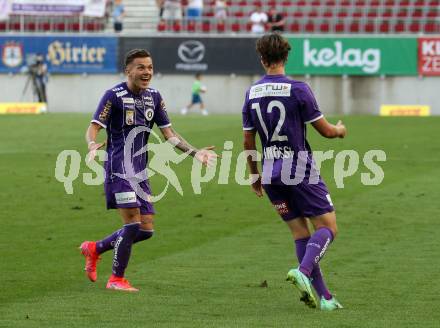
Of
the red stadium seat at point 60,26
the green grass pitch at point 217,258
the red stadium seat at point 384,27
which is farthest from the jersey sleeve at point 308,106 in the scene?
the red stadium seat at point 60,26

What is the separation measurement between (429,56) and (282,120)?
35.5 meters

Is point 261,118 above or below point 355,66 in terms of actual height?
above

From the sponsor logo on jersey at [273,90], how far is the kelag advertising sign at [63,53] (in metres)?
38.1

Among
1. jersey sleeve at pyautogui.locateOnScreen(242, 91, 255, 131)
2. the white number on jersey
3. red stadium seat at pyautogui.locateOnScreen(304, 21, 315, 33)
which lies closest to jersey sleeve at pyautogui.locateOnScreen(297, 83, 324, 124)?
the white number on jersey

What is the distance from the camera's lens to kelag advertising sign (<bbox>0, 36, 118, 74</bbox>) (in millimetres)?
47125

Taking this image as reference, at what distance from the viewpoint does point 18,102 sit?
48.0m

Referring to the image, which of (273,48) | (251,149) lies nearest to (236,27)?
(251,149)

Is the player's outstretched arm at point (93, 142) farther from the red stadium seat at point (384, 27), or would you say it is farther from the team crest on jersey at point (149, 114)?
the red stadium seat at point (384, 27)

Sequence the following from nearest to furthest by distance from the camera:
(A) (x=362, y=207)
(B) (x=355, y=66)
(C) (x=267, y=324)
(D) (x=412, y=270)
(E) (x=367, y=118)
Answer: (C) (x=267, y=324)
(D) (x=412, y=270)
(A) (x=362, y=207)
(E) (x=367, y=118)
(B) (x=355, y=66)

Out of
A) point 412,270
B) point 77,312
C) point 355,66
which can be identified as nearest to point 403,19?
point 355,66

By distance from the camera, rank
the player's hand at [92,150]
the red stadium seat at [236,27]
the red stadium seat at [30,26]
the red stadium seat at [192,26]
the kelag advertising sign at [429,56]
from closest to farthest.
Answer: the player's hand at [92,150] < the kelag advertising sign at [429,56] < the red stadium seat at [236,27] < the red stadium seat at [192,26] < the red stadium seat at [30,26]

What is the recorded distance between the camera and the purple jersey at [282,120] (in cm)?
912

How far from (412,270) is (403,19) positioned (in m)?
34.8

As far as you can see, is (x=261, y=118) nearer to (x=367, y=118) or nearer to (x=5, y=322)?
(x=5, y=322)
